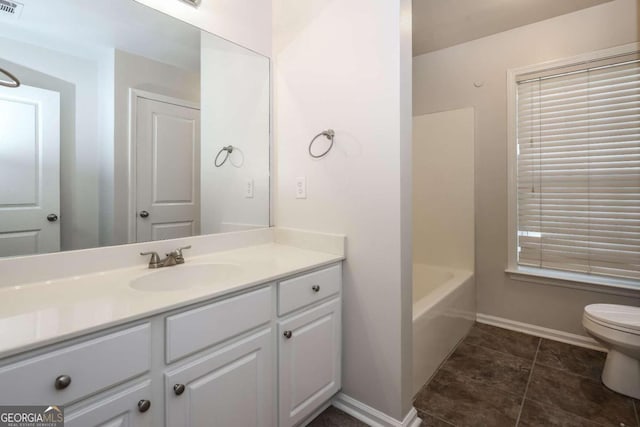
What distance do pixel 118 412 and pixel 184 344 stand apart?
211mm

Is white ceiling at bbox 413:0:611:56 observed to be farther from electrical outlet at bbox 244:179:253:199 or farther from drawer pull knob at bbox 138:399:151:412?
drawer pull knob at bbox 138:399:151:412

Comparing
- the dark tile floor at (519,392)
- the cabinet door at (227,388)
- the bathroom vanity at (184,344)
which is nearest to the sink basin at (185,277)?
the bathroom vanity at (184,344)

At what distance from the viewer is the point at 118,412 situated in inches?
30.5

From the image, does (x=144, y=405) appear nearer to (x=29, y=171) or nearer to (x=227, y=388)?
(x=227, y=388)

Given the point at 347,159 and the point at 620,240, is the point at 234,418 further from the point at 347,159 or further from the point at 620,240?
the point at 620,240

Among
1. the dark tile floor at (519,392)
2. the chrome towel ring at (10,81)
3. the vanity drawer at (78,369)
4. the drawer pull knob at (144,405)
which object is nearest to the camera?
the vanity drawer at (78,369)

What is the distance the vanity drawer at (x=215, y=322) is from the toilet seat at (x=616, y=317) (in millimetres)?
1880

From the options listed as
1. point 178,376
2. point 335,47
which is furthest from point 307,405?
point 335,47

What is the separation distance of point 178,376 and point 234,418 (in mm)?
305

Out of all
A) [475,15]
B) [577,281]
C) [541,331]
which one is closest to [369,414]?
[541,331]

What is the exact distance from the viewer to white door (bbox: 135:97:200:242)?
53.5 inches

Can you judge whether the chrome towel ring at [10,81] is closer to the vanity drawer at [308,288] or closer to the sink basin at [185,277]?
the sink basin at [185,277]

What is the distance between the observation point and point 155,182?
1.41 meters

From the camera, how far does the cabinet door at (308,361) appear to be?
123 centimetres
